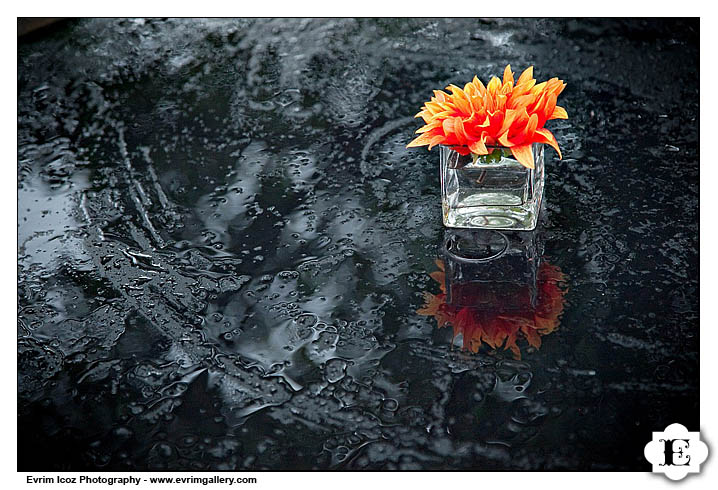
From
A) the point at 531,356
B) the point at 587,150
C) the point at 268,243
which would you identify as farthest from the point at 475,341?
the point at 587,150

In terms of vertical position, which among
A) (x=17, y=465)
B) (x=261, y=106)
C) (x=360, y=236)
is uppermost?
(x=261, y=106)

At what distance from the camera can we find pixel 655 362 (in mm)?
868

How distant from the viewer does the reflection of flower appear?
891 millimetres

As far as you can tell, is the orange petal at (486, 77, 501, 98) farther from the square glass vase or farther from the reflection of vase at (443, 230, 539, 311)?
the reflection of vase at (443, 230, 539, 311)

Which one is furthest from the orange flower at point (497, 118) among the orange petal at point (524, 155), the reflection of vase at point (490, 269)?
the reflection of vase at point (490, 269)

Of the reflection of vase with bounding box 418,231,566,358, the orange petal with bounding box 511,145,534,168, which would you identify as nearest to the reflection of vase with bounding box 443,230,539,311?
the reflection of vase with bounding box 418,231,566,358

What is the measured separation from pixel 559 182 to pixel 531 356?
1.04ft

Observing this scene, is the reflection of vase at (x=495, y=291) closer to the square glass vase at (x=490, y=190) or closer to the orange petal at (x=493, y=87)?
the square glass vase at (x=490, y=190)

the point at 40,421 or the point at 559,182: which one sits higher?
the point at 559,182

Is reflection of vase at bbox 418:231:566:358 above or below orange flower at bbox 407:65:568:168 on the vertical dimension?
below

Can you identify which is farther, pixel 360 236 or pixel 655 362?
pixel 360 236

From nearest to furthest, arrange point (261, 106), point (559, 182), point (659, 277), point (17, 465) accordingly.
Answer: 1. point (17, 465)
2. point (659, 277)
3. point (559, 182)
4. point (261, 106)

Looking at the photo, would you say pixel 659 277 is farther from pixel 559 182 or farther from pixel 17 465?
pixel 17 465

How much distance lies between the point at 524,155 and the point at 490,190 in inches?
3.1
